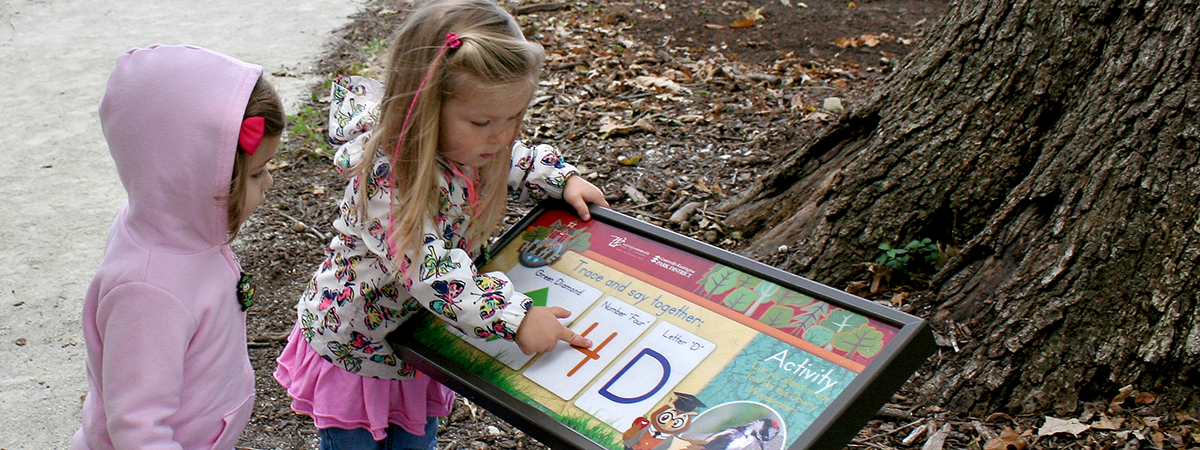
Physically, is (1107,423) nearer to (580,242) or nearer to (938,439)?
(938,439)

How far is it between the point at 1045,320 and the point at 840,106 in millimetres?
2376

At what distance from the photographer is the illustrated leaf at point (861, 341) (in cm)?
180

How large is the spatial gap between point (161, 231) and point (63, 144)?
156 inches

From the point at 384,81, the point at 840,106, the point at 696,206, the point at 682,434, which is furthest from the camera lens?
the point at 840,106

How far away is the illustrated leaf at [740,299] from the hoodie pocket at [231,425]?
3.69 ft

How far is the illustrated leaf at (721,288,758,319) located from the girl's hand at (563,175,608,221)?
47cm

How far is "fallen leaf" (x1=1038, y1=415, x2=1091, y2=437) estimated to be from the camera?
2539mm

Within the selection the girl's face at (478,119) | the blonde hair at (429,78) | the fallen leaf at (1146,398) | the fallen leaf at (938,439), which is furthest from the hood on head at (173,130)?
the fallen leaf at (1146,398)

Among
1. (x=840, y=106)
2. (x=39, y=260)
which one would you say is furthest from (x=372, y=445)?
(x=840, y=106)

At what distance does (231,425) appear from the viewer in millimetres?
2051

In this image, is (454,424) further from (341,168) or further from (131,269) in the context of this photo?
(131,269)

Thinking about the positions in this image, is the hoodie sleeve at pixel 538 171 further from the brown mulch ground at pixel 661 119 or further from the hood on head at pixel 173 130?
the hood on head at pixel 173 130

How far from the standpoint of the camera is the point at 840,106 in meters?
4.78

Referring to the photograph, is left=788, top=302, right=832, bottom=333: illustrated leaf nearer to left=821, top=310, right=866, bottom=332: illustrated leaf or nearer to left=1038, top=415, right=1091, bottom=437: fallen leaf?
left=821, top=310, right=866, bottom=332: illustrated leaf
